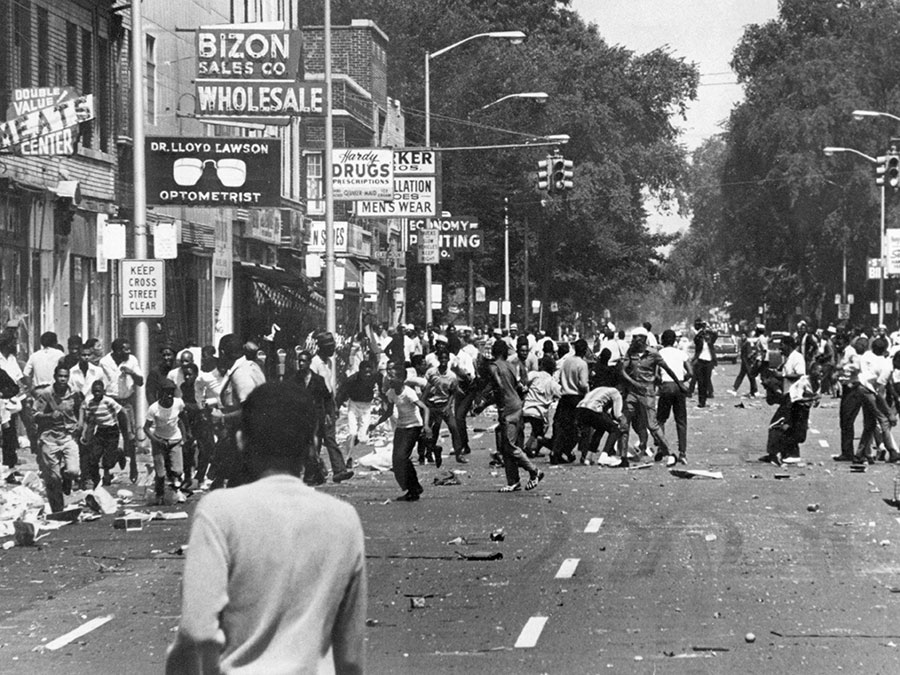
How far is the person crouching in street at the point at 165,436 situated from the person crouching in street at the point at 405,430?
2.22 meters

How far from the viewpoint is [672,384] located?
2527cm

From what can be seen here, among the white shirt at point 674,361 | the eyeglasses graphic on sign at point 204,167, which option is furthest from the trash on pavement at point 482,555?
the eyeglasses graphic on sign at point 204,167

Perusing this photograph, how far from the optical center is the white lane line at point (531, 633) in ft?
34.2

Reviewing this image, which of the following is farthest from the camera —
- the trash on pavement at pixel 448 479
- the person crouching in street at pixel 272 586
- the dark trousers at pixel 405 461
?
the trash on pavement at pixel 448 479

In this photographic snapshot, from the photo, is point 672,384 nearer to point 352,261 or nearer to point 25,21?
point 25,21

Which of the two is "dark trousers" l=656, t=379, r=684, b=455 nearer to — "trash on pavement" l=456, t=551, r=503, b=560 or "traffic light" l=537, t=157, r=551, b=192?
"trash on pavement" l=456, t=551, r=503, b=560

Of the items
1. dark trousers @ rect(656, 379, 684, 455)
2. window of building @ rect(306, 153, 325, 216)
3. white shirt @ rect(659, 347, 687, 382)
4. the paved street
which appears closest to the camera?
the paved street

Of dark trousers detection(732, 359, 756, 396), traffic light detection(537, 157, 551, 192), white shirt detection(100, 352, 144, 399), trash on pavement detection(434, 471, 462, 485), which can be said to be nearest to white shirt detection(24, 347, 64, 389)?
white shirt detection(100, 352, 144, 399)

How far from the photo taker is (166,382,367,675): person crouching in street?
173 inches

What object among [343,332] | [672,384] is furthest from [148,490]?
[343,332]

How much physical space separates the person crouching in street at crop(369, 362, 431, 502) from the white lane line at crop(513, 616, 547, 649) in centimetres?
815

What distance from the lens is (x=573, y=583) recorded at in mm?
12945

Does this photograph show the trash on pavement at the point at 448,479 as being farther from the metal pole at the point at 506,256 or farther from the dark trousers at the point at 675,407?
the metal pole at the point at 506,256

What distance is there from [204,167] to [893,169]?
61.8 feet
